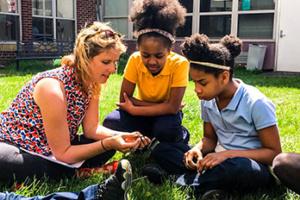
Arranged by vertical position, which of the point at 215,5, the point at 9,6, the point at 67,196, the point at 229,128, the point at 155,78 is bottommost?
the point at 67,196

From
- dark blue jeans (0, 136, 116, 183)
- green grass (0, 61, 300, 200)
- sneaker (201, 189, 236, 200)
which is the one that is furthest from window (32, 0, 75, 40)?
sneaker (201, 189, 236, 200)

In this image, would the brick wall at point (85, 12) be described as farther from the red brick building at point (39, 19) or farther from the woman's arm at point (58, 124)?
the woman's arm at point (58, 124)

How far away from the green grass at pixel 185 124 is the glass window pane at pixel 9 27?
192 cm

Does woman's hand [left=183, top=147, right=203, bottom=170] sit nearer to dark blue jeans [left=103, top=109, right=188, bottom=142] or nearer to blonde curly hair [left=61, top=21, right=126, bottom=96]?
dark blue jeans [left=103, top=109, right=188, bottom=142]

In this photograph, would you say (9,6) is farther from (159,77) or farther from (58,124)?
(58,124)

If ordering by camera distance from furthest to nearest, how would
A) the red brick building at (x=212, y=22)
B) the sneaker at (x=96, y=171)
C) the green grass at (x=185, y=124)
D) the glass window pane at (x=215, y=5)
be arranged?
1. the glass window pane at (x=215, y=5)
2. the red brick building at (x=212, y=22)
3. the sneaker at (x=96, y=171)
4. the green grass at (x=185, y=124)

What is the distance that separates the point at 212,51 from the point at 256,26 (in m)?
9.54

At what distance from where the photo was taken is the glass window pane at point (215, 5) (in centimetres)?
1182

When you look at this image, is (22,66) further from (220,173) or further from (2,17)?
(220,173)

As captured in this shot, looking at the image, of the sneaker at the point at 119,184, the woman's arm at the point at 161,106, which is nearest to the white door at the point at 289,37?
the woman's arm at the point at 161,106

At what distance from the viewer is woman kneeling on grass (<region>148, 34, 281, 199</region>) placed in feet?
7.61

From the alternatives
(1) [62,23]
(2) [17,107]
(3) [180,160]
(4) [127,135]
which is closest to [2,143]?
(2) [17,107]

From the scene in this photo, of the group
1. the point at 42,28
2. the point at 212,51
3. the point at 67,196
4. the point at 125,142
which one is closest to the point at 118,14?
the point at 42,28

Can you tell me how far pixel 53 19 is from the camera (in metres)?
12.5
